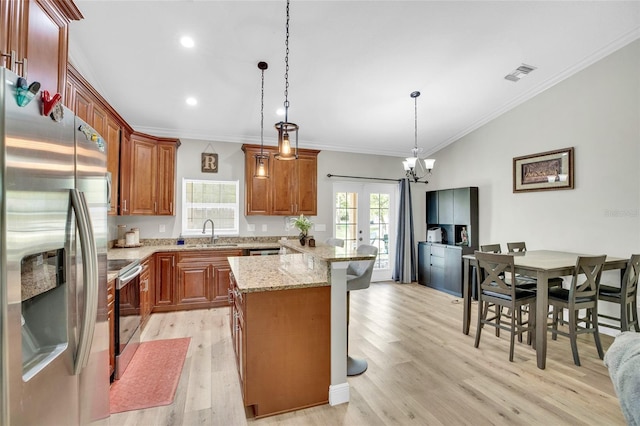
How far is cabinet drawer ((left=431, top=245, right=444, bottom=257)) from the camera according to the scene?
18.5 feet

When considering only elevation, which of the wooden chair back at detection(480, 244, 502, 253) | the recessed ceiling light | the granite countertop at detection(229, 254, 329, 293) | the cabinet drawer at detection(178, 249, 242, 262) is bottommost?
the cabinet drawer at detection(178, 249, 242, 262)

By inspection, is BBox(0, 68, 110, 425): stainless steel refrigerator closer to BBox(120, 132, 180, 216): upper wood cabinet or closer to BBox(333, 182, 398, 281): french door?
BBox(120, 132, 180, 216): upper wood cabinet

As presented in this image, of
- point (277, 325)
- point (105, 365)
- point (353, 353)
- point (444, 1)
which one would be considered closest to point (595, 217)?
point (444, 1)

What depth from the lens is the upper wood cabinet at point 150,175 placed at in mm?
4098

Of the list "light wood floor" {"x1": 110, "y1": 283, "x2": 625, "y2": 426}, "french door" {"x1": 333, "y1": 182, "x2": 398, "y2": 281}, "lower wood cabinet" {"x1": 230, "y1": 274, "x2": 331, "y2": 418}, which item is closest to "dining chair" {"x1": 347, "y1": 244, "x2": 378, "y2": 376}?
"light wood floor" {"x1": 110, "y1": 283, "x2": 625, "y2": 426}

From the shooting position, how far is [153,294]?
4141 millimetres

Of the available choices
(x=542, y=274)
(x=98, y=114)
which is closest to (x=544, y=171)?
(x=542, y=274)

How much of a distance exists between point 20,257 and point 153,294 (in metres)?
3.75

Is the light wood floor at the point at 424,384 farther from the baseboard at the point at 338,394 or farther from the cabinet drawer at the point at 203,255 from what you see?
the cabinet drawer at the point at 203,255

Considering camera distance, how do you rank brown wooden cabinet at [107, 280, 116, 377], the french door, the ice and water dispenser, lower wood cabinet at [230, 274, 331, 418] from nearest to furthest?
the ice and water dispenser → lower wood cabinet at [230, 274, 331, 418] → brown wooden cabinet at [107, 280, 116, 377] → the french door

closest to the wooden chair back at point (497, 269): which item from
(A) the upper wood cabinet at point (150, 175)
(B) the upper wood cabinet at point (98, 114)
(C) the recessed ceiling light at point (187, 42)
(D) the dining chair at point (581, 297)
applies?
(D) the dining chair at point (581, 297)

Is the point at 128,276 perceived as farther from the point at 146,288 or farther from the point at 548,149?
the point at 548,149

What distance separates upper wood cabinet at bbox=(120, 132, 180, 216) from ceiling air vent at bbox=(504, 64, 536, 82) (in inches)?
191

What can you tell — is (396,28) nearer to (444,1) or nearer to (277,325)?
(444,1)
